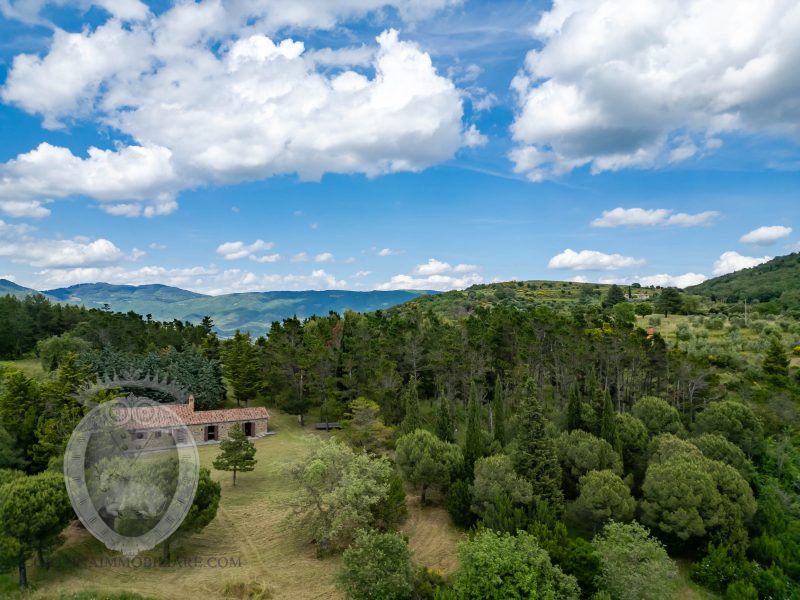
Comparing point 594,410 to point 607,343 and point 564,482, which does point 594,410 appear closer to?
point 564,482

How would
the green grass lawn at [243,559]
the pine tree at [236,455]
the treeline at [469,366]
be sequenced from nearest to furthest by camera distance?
the green grass lawn at [243,559] → the pine tree at [236,455] → the treeline at [469,366]

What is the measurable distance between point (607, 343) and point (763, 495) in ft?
66.9

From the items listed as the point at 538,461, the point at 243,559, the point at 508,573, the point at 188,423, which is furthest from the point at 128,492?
the point at 538,461

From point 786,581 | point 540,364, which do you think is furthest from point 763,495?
point 540,364

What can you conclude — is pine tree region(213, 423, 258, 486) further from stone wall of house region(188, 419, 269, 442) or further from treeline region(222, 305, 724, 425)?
treeline region(222, 305, 724, 425)

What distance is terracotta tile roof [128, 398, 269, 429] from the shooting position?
3769 centimetres

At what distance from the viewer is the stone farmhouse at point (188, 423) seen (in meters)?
38.3


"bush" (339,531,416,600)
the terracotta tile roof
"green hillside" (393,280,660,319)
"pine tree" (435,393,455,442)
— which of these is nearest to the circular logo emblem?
the terracotta tile roof

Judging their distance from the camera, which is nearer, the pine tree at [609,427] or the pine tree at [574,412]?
the pine tree at [609,427]

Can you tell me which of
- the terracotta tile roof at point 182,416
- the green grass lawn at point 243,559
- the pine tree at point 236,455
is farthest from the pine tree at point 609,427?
the terracotta tile roof at point 182,416

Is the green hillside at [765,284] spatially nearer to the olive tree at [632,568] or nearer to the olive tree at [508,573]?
the olive tree at [632,568]

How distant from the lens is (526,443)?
33.2 m

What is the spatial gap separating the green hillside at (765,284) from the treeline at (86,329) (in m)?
122

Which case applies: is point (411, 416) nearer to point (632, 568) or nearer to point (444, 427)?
point (444, 427)
